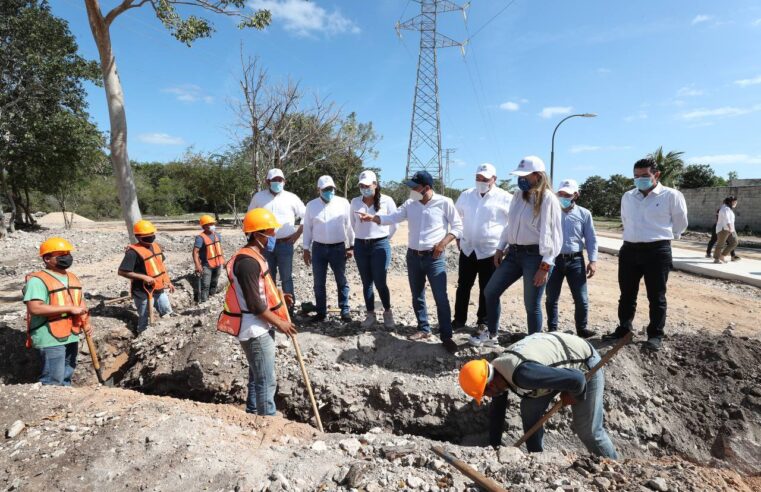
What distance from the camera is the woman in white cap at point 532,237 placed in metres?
3.49

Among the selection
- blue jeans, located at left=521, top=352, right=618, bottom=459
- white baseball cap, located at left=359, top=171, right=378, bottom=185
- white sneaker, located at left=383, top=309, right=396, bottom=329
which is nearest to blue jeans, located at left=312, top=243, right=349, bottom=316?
white sneaker, located at left=383, top=309, right=396, bottom=329

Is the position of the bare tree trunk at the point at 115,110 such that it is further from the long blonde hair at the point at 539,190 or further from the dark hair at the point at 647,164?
the dark hair at the point at 647,164

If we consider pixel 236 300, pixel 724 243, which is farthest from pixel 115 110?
pixel 724 243

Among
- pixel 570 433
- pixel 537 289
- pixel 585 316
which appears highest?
pixel 537 289

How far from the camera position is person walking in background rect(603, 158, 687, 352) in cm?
390

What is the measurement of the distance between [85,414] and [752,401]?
5.40 metres

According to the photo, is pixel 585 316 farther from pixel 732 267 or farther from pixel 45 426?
pixel 732 267

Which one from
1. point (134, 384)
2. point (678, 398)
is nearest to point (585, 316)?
point (678, 398)

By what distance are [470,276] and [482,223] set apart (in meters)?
0.61

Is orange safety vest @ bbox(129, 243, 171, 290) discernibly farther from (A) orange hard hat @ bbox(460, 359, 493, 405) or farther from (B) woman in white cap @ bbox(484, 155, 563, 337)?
(A) orange hard hat @ bbox(460, 359, 493, 405)

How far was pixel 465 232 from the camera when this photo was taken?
438cm

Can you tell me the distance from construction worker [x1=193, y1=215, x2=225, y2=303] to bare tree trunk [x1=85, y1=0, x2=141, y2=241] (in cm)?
90

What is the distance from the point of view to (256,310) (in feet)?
9.34

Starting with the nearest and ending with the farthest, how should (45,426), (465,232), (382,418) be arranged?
(45,426), (382,418), (465,232)
